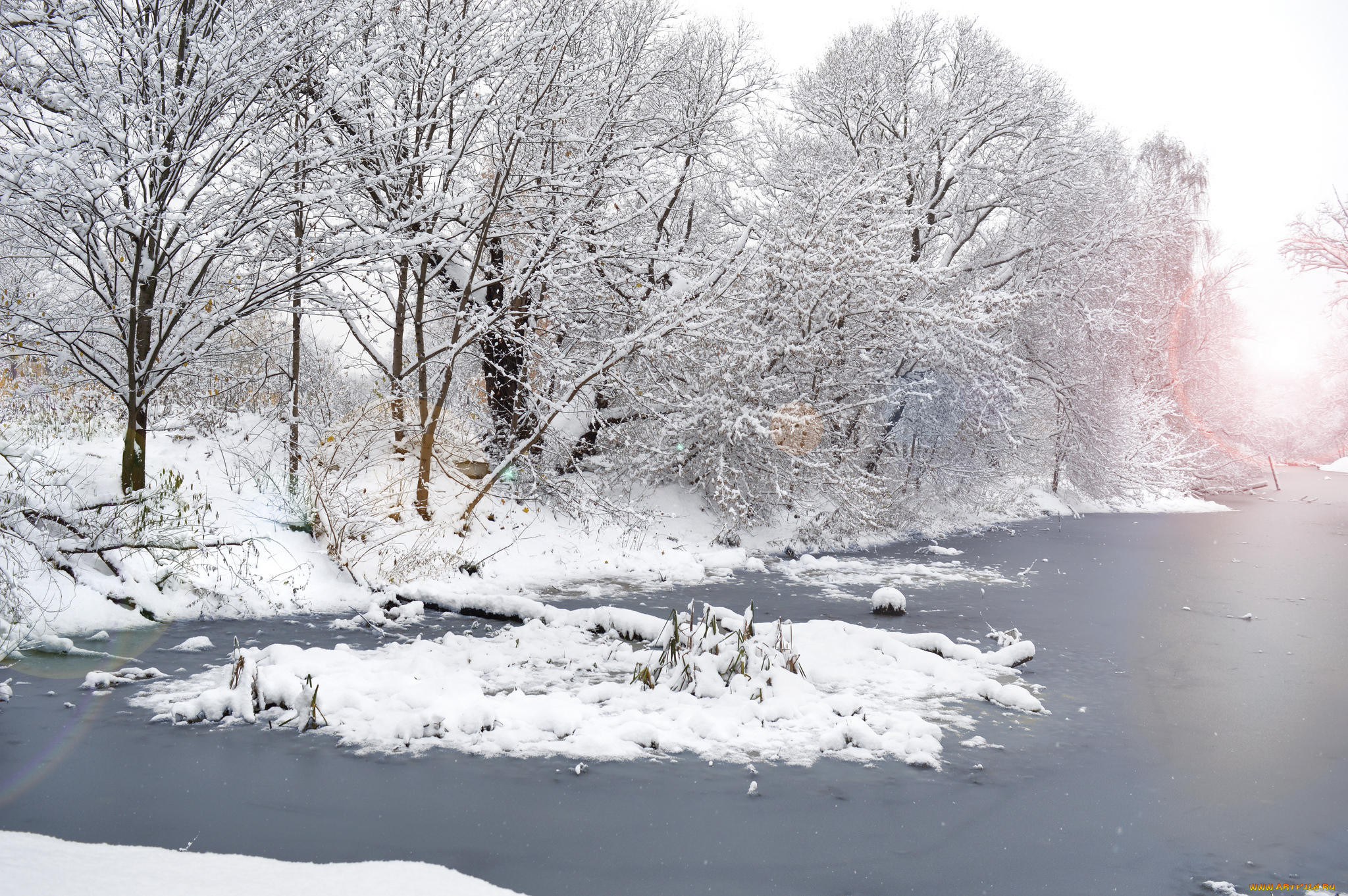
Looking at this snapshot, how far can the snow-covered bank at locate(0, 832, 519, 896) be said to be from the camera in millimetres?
3955

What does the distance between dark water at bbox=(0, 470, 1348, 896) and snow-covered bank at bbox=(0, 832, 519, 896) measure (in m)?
0.15

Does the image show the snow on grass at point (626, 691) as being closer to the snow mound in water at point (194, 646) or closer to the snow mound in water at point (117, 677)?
the snow mound in water at point (117, 677)

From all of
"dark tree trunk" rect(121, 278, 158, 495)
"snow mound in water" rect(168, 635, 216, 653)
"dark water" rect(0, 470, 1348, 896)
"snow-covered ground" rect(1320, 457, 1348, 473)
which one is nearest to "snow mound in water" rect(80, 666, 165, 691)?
"dark water" rect(0, 470, 1348, 896)

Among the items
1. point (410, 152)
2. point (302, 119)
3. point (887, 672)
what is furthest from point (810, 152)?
point (887, 672)

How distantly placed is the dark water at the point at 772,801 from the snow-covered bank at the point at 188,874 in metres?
0.15

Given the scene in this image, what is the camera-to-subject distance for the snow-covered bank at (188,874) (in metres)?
3.96

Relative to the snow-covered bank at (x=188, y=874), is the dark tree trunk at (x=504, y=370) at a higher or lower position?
higher

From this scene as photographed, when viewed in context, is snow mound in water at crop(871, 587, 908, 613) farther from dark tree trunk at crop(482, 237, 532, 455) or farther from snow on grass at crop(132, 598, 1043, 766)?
dark tree trunk at crop(482, 237, 532, 455)

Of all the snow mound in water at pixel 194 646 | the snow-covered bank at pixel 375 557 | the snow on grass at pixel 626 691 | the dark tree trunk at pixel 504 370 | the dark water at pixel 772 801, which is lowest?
the dark water at pixel 772 801

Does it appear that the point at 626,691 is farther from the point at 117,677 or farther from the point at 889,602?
the point at 889,602

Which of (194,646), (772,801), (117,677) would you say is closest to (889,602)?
(772,801)

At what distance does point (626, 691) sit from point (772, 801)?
190 centimetres

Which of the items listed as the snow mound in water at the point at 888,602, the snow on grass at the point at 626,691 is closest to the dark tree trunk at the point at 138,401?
the snow on grass at the point at 626,691

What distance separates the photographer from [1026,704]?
23.9 feet
